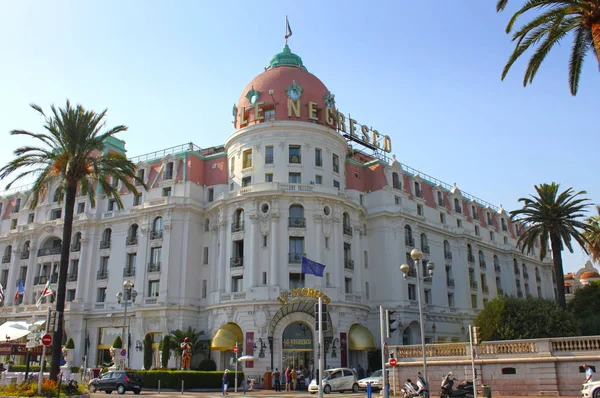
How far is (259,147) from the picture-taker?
5306 centimetres

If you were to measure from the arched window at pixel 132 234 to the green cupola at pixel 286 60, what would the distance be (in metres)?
22.6

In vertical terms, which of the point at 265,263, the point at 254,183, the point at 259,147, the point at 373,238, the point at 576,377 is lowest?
the point at 576,377

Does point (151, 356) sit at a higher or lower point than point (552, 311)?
lower

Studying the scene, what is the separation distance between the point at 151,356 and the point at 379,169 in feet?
99.5

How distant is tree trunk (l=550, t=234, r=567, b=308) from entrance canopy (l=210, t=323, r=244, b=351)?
27.7 m

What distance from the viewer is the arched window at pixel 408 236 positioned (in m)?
59.9

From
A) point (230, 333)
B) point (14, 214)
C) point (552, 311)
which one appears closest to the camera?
point (552, 311)

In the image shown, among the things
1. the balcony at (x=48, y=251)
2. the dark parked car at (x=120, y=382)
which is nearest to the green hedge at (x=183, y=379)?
the dark parked car at (x=120, y=382)

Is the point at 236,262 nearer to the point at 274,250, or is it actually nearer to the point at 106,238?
the point at 274,250

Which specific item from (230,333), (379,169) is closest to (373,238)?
(379,169)

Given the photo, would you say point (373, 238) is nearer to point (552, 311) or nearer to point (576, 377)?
point (552, 311)

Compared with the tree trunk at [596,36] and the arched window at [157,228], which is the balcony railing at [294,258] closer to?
the arched window at [157,228]

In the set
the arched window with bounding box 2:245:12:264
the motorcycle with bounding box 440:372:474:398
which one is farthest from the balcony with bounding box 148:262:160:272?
the motorcycle with bounding box 440:372:474:398

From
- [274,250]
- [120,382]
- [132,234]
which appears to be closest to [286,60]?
[274,250]
